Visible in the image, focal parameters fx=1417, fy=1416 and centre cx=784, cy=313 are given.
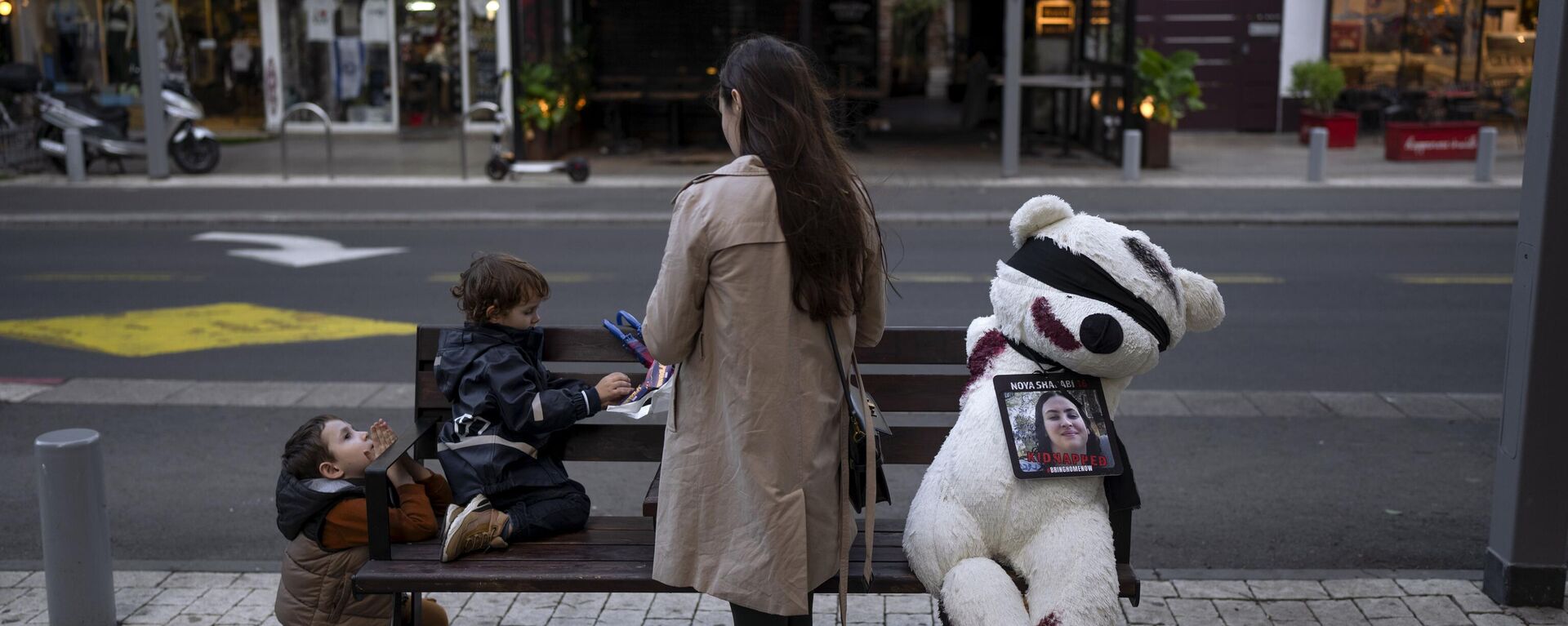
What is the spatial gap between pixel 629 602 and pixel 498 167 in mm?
13722

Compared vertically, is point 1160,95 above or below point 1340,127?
above

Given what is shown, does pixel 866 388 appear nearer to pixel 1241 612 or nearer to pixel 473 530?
pixel 473 530

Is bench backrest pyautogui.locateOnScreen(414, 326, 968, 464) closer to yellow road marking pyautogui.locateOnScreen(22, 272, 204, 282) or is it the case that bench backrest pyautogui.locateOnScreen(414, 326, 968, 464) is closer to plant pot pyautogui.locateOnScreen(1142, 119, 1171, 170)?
→ yellow road marking pyautogui.locateOnScreen(22, 272, 204, 282)

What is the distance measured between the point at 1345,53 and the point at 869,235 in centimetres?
2468

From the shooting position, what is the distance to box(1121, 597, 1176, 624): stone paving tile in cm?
446

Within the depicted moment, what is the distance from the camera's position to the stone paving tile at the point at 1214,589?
4684mm

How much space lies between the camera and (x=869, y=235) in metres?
3.24

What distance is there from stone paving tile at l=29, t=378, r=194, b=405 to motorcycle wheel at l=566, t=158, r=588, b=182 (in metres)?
9.96

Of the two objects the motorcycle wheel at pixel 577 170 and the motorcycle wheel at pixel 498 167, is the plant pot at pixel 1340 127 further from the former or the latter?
the motorcycle wheel at pixel 498 167

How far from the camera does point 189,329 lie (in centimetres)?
931

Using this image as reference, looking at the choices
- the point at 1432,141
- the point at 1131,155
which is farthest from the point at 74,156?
the point at 1432,141

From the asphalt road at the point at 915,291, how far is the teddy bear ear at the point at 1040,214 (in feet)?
12.6

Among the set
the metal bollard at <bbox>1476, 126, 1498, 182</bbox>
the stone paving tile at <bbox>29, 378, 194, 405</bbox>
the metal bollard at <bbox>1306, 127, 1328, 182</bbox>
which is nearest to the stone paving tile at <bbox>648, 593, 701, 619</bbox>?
the stone paving tile at <bbox>29, 378, 194, 405</bbox>

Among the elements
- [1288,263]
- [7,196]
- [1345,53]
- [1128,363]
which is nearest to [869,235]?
[1128,363]
